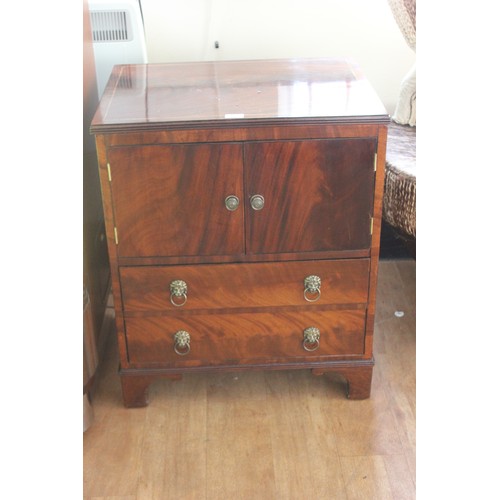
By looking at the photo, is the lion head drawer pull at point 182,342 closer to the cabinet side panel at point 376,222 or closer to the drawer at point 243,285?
the drawer at point 243,285

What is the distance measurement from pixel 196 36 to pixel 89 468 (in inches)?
44.3

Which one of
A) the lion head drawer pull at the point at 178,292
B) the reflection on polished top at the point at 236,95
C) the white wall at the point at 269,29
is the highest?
the white wall at the point at 269,29

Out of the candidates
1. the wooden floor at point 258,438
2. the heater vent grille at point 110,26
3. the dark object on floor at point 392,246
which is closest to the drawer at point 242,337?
the wooden floor at point 258,438

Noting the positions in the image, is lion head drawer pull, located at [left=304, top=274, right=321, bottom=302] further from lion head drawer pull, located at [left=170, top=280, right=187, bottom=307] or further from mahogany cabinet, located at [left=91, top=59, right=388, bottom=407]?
lion head drawer pull, located at [left=170, top=280, right=187, bottom=307]

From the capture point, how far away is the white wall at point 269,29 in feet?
6.18

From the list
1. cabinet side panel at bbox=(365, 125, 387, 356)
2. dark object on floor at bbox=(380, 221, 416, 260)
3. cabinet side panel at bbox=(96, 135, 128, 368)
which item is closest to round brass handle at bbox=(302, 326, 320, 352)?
cabinet side panel at bbox=(365, 125, 387, 356)

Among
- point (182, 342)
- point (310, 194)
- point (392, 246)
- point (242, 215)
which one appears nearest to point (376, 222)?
point (310, 194)

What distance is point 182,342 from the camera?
61.0 inches

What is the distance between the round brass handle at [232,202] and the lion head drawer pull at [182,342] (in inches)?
12.3

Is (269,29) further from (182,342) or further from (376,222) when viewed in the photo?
(182,342)
